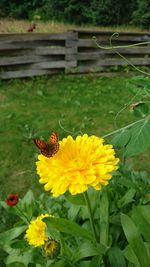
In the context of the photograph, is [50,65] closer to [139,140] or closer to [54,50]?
[54,50]

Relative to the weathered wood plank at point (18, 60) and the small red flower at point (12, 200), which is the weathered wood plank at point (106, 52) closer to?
the weathered wood plank at point (18, 60)

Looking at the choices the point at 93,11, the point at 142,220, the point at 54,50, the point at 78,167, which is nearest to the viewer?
the point at 78,167

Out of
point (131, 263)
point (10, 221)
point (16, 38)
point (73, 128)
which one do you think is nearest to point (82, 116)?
point (73, 128)

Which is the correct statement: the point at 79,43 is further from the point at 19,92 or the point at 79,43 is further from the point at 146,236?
the point at 146,236

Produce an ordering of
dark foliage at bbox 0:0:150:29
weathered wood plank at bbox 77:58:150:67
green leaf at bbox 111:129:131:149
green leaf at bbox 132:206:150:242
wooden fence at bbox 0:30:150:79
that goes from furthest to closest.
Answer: dark foliage at bbox 0:0:150:29, weathered wood plank at bbox 77:58:150:67, wooden fence at bbox 0:30:150:79, green leaf at bbox 132:206:150:242, green leaf at bbox 111:129:131:149

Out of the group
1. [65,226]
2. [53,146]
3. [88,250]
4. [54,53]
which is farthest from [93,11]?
[53,146]

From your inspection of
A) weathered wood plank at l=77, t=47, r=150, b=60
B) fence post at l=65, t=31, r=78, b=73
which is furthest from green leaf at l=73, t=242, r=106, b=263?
fence post at l=65, t=31, r=78, b=73

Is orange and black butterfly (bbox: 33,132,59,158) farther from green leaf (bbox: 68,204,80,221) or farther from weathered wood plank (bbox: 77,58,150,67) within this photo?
weathered wood plank (bbox: 77,58,150,67)
